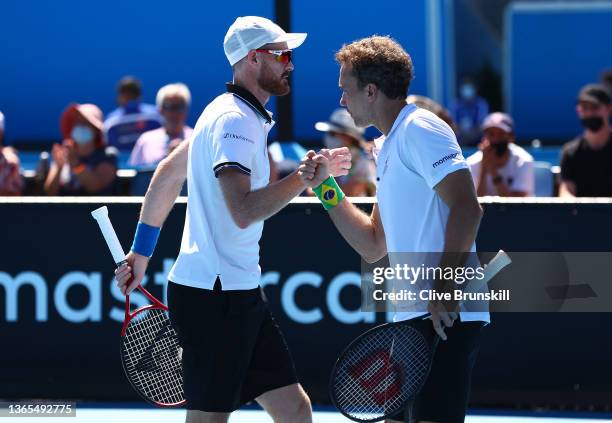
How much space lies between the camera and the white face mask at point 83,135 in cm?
914

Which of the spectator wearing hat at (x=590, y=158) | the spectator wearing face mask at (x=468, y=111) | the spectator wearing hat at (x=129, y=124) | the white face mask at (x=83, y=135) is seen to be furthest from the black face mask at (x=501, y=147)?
the spectator wearing face mask at (x=468, y=111)

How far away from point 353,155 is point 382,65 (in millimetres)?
4295

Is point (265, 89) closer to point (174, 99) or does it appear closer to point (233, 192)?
point (233, 192)

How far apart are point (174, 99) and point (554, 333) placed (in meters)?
3.59

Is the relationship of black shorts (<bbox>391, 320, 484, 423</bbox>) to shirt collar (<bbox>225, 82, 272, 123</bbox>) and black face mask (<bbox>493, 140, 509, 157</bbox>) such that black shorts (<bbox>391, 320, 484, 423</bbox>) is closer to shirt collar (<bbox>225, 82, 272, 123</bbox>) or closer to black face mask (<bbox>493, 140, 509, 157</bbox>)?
shirt collar (<bbox>225, 82, 272, 123</bbox>)

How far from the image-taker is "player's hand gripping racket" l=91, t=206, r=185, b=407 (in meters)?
4.88

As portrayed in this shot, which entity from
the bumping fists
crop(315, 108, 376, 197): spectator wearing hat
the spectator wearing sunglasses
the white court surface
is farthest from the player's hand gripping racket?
the spectator wearing sunglasses

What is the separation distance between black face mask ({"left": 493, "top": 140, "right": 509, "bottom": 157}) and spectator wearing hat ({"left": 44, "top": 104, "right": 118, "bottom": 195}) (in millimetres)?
2719

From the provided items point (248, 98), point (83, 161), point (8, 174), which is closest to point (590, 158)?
point (83, 161)

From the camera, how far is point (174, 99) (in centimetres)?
916

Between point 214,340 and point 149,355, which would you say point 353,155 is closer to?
point 149,355

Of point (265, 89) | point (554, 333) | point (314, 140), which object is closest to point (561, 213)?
point (554, 333)

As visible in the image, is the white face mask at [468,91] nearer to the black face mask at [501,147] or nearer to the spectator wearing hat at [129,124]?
the spectator wearing hat at [129,124]

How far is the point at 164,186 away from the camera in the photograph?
4.93 m
